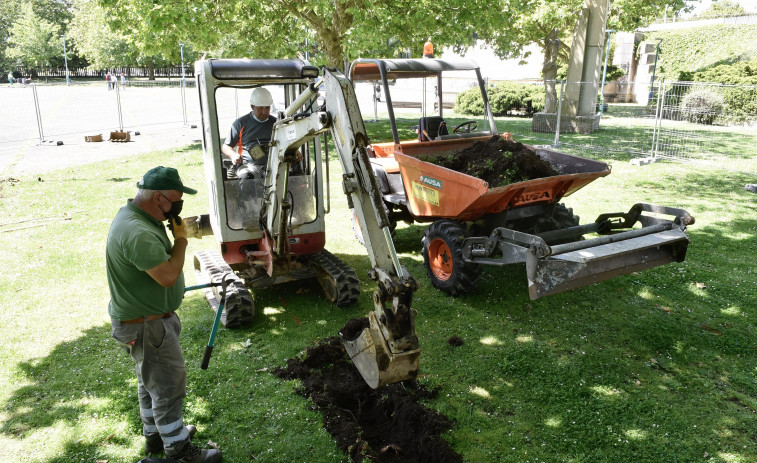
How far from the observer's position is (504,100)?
24422 millimetres

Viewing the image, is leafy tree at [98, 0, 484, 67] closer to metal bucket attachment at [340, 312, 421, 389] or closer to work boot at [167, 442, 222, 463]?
work boot at [167, 442, 222, 463]

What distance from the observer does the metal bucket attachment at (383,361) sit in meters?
3.26

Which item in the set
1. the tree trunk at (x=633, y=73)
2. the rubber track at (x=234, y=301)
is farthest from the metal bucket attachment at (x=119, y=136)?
the tree trunk at (x=633, y=73)

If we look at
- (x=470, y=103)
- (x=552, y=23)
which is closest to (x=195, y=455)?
(x=552, y=23)

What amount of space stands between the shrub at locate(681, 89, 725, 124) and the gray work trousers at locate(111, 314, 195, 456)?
18.3 metres

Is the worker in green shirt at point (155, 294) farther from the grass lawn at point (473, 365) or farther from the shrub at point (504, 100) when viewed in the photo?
the shrub at point (504, 100)

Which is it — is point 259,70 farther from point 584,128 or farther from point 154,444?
point 584,128

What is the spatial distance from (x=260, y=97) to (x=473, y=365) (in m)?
3.63

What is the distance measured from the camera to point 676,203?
379 inches

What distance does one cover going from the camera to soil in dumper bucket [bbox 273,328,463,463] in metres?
3.66

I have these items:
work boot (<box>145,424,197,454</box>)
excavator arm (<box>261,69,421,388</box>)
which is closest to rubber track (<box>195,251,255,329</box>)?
work boot (<box>145,424,197,454</box>)

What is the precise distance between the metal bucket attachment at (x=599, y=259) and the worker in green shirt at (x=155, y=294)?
3.07m

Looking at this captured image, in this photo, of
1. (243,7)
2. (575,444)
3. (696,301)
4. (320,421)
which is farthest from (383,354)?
(243,7)

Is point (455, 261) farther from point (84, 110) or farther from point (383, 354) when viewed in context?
point (84, 110)
